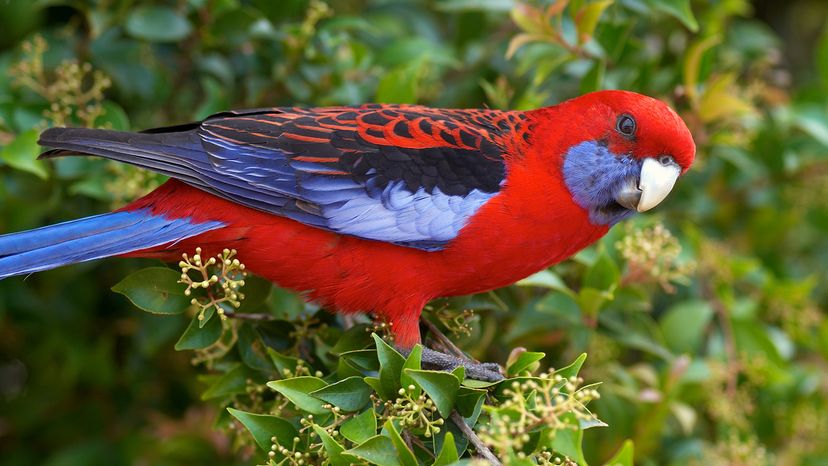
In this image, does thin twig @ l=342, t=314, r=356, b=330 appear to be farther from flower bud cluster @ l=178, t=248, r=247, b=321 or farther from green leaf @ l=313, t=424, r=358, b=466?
green leaf @ l=313, t=424, r=358, b=466

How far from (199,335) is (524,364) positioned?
0.90 meters

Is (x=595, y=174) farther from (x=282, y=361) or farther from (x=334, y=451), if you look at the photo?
(x=334, y=451)

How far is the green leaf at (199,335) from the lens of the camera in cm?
239

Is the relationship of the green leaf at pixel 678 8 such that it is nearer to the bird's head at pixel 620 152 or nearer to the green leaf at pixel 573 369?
the bird's head at pixel 620 152

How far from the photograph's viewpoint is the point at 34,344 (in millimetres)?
3783

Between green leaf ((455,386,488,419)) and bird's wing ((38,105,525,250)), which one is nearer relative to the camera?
green leaf ((455,386,488,419))

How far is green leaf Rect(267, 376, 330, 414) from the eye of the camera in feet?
7.05

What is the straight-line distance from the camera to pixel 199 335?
2436 millimetres

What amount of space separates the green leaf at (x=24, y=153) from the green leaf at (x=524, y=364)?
1570mm

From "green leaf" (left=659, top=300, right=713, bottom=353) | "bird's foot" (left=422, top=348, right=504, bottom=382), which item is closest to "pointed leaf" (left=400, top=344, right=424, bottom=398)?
"bird's foot" (left=422, top=348, right=504, bottom=382)

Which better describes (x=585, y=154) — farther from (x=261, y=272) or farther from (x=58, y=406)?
(x=58, y=406)

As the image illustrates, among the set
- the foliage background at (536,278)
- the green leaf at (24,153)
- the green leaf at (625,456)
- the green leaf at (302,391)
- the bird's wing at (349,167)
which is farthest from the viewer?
the foliage background at (536,278)

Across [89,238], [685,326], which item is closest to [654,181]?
[685,326]

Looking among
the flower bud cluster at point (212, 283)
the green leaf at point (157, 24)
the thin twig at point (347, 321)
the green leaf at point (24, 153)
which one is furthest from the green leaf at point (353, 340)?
the green leaf at point (157, 24)
